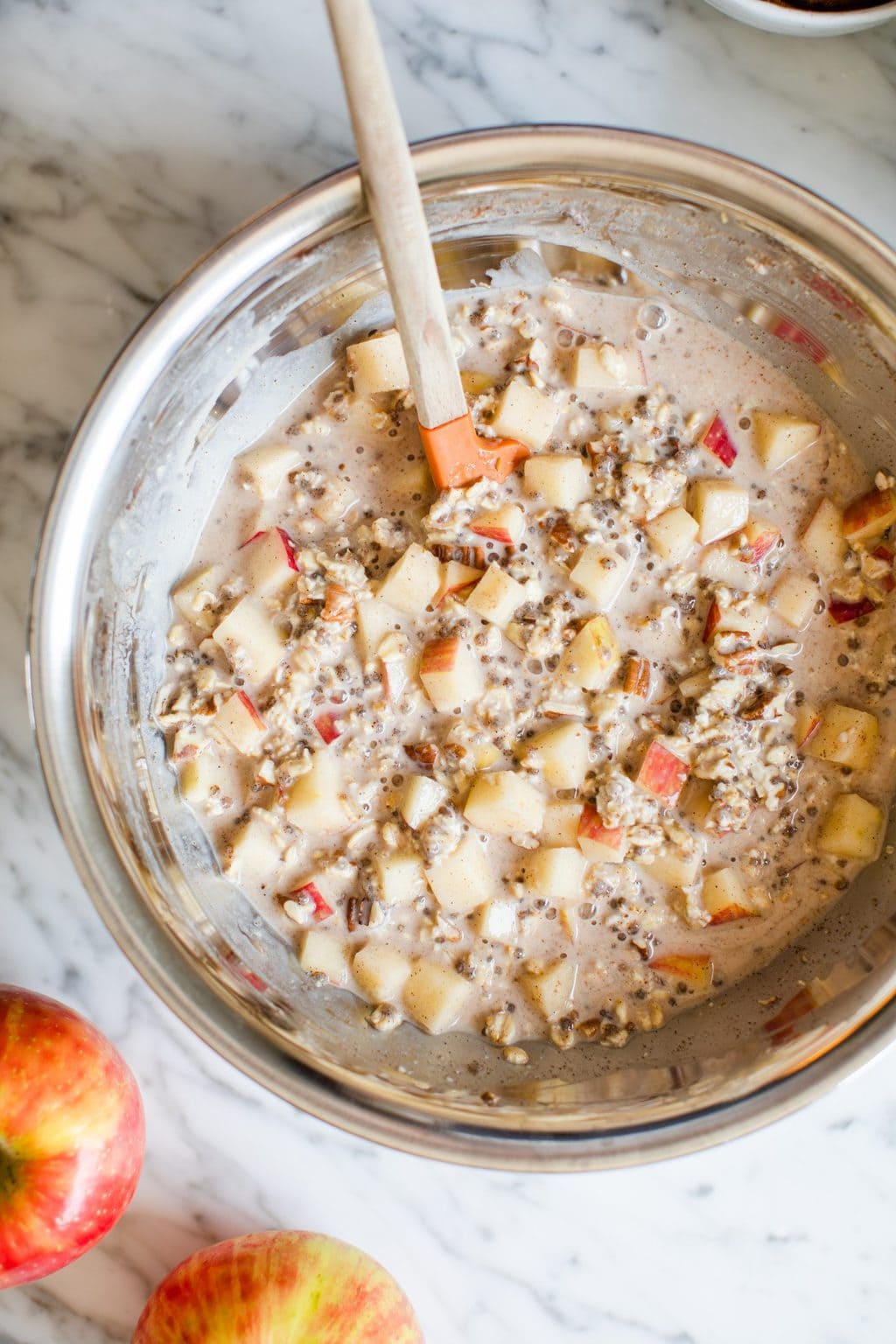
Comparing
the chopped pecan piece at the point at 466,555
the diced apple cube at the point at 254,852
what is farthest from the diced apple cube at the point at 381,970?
the chopped pecan piece at the point at 466,555

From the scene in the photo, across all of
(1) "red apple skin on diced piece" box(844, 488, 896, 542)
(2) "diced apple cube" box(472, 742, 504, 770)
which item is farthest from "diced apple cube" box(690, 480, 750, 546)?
(2) "diced apple cube" box(472, 742, 504, 770)

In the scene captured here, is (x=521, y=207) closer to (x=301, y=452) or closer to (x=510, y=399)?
(x=510, y=399)

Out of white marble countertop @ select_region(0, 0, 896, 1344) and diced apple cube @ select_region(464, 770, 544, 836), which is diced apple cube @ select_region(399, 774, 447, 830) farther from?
white marble countertop @ select_region(0, 0, 896, 1344)

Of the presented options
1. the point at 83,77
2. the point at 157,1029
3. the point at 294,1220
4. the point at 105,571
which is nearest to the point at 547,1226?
the point at 294,1220

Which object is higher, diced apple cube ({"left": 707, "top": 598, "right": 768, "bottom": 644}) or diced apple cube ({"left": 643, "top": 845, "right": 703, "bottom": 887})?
diced apple cube ({"left": 707, "top": 598, "right": 768, "bottom": 644})

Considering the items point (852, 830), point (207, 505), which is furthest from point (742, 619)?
point (207, 505)

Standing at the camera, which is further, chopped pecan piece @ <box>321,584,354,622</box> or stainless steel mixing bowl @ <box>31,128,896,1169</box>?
chopped pecan piece @ <box>321,584,354,622</box>
